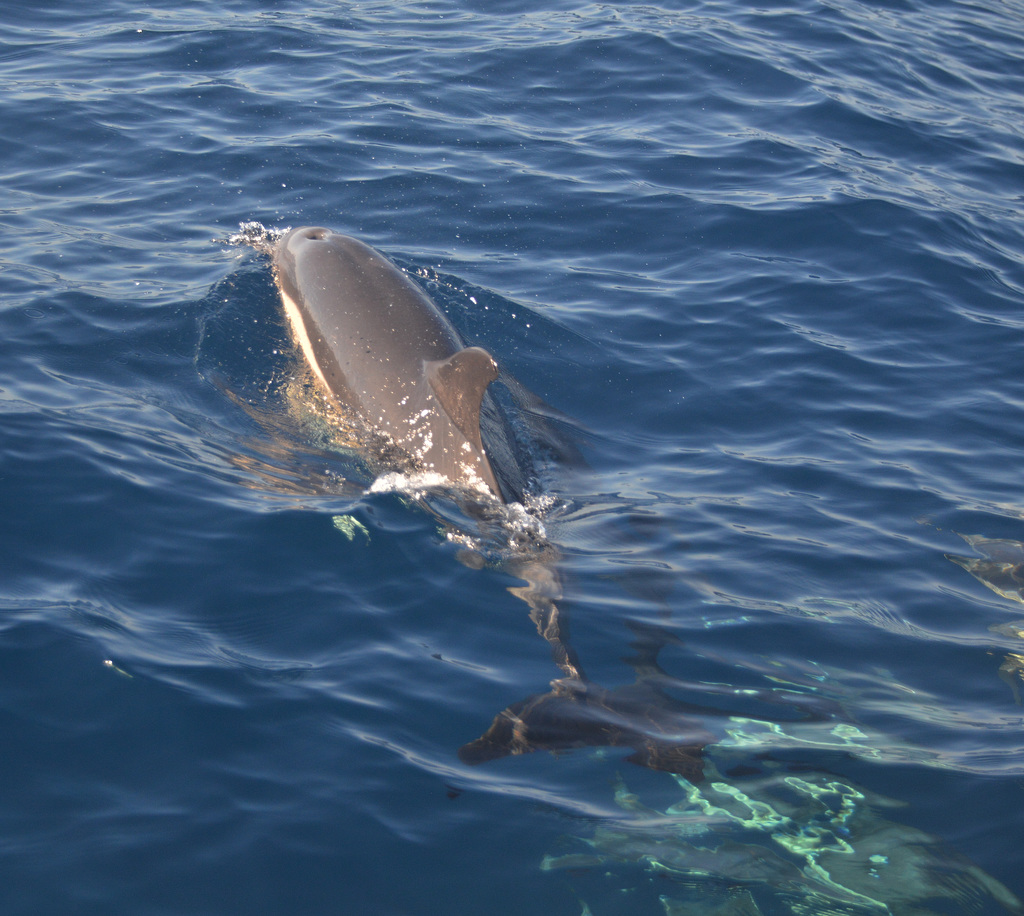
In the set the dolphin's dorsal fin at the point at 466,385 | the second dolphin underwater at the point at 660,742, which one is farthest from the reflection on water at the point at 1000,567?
the dolphin's dorsal fin at the point at 466,385

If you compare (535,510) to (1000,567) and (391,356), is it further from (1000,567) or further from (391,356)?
(1000,567)

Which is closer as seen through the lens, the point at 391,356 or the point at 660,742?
the point at 660,742

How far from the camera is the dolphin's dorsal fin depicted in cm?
713

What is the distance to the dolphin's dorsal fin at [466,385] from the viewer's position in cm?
713

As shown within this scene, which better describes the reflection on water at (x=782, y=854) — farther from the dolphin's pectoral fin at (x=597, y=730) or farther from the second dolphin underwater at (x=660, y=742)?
the dolphin's pectoral fin at (x=597, y=730)

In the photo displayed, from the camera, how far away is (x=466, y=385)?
7.26 meters

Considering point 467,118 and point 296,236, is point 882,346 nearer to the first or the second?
point 296,236

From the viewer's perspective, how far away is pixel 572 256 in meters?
12.2

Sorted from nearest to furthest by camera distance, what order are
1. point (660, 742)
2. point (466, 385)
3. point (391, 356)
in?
point (660, 742), point (466, 385), point (391, 356)

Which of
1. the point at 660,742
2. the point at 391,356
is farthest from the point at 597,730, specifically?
the point at 391,356

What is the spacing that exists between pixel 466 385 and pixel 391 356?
1.14 m

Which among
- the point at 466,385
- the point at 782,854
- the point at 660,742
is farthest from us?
the point at 466,385

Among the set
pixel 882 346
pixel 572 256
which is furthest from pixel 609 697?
pixel 572 256

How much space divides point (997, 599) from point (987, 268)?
6608mm
